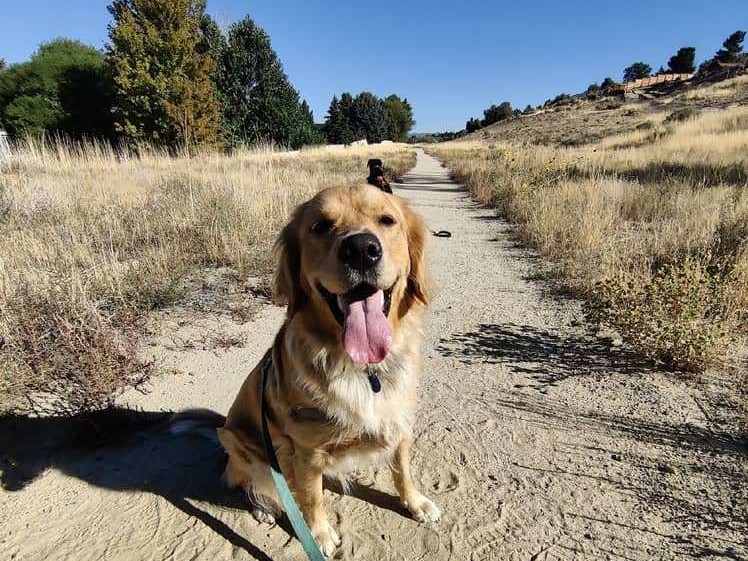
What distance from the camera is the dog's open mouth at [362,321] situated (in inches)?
72.4

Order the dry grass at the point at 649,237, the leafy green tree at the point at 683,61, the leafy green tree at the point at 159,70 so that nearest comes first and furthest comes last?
the dry grass at the point at 649,237 < the leafy green tree at the point at 159,70 < the leafy green tree at the point at 683,61

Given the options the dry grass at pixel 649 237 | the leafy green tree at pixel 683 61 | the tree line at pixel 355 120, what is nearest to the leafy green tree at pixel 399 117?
the tree line at pixel 355 120

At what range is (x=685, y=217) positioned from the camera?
18.9ft

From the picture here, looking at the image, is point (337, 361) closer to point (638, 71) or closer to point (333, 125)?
point (333, 125)

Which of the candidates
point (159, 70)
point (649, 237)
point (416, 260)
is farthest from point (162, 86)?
point (416, 260)

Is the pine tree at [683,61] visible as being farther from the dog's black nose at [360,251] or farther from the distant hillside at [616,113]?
the dog's black nose at [360,251]

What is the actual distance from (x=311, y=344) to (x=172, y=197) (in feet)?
20.0

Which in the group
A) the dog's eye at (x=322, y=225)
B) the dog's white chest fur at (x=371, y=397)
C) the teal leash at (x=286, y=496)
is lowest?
the teal leash at (x=286, y=496)

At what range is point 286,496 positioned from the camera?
1807 mm

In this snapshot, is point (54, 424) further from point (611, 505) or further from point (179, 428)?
point (611, 505)

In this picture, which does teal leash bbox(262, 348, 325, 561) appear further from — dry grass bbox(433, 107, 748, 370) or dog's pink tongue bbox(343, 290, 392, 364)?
dry grass bbox(433, 107, 748, 370)

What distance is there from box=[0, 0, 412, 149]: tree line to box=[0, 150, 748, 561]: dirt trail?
12.5 metres

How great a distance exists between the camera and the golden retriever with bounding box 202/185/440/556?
1.85m

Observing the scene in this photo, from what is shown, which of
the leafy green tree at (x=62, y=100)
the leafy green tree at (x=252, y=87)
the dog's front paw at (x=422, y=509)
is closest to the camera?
the dog's front paw at (x=422, y=509)
